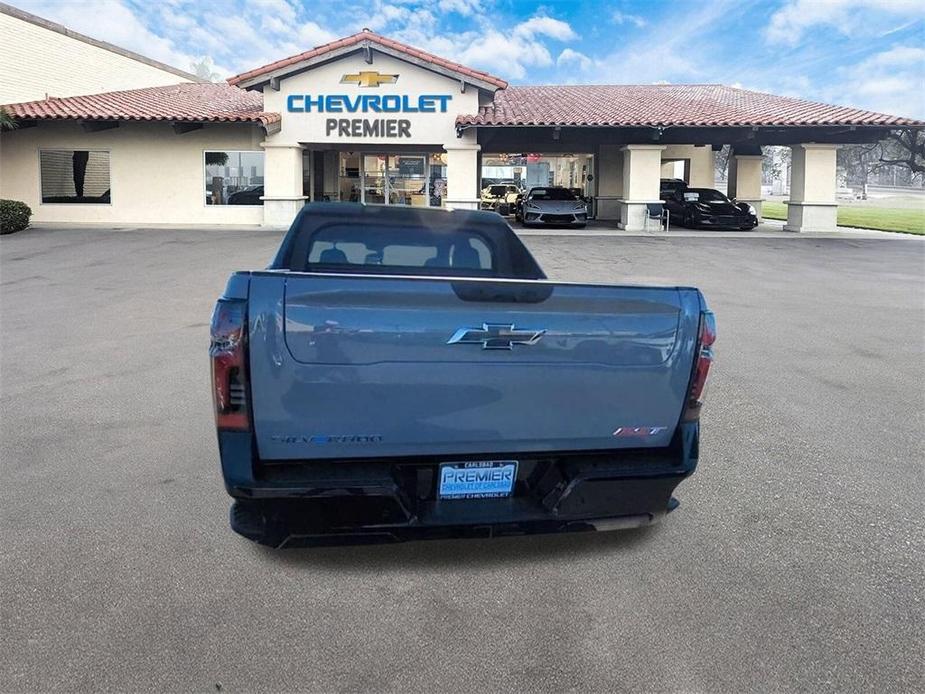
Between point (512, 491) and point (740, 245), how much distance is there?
65.2 feet

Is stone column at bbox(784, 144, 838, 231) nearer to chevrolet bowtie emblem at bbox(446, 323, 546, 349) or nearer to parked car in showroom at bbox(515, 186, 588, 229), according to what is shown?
parked car in showroom at bbox(515, 186, 588, 229)

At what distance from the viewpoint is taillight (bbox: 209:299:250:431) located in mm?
3057

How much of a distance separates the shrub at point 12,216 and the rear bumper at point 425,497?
21.4m

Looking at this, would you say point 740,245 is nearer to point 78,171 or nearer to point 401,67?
point 401,67

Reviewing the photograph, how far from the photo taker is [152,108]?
80.5ft

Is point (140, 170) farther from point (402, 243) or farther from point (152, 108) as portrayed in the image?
point (402, 243)

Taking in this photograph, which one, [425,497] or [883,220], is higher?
[883,220]

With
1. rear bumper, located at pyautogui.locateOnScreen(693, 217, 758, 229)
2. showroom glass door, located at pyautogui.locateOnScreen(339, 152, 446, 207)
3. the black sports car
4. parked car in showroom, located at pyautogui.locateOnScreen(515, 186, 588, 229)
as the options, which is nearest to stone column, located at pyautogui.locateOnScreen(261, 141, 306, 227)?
showroom glass door, located at pyautogui.locateOnScreen(339, 152, 446, 207)

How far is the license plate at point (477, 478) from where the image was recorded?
3.47m

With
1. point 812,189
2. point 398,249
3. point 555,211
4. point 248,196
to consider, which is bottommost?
point 398,249

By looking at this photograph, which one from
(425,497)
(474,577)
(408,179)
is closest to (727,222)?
(408,179)

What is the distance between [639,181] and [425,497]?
76.2 feet

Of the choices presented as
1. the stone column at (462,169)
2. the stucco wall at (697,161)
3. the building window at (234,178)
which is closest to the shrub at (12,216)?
the building window at (234,178)

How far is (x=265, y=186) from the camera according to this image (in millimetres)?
24406
